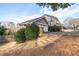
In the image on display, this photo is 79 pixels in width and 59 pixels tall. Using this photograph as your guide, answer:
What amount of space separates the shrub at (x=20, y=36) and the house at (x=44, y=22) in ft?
0.15

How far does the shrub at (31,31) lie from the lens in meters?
2.58

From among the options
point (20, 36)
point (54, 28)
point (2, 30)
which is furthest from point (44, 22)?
point (2, 30)

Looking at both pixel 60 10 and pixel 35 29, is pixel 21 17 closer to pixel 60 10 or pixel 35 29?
pixel 35 29

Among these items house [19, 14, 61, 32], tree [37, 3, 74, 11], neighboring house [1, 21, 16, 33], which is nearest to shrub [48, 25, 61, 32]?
house [19, 14, 61, 32]

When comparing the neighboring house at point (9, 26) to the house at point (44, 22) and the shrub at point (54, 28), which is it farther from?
the shrub at point (54, 28)

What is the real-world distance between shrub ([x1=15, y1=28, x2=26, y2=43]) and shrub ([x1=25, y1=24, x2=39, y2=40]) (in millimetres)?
27

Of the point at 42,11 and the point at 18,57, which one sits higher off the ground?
the point at 42,11

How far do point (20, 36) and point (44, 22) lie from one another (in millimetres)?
236

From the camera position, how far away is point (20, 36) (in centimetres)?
259

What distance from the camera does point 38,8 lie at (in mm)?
2596

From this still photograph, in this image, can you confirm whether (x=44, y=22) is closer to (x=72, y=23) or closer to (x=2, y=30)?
(x=72, y=23)

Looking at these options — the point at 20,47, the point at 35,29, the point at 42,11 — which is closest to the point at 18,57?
the point at 20,47

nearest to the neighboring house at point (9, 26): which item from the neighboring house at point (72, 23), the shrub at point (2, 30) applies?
the shrub at point (2, 30)

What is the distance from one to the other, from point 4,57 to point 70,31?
23.7 inches
